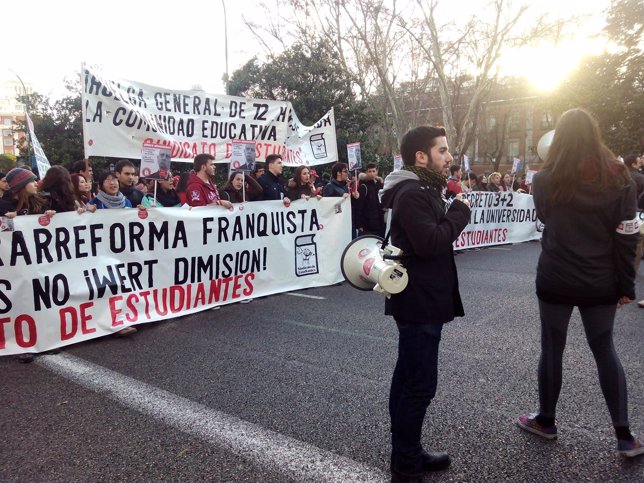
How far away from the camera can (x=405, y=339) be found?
242cm

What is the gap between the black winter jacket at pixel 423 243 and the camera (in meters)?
2.31

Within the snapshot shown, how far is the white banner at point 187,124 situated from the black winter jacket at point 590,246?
17.2ft

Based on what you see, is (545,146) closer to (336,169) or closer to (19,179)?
(19,179)

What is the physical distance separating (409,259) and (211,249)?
3965mm

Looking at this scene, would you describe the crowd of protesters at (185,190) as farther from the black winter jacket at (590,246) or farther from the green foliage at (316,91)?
the green foliage at (316,91)

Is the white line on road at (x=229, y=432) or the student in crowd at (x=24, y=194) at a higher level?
the student in crowd at (x=24, y=194)

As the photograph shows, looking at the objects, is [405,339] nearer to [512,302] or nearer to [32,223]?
[32,223]

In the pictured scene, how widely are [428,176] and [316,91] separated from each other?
1667 cm

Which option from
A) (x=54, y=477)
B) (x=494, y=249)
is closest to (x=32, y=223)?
(x=54, y=477)

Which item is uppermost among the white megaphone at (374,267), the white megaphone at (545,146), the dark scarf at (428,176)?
the white megaphone at (545,146)

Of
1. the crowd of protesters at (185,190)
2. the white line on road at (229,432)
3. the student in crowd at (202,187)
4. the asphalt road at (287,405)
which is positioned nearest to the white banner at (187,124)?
the crowd of protesters at (185,190)

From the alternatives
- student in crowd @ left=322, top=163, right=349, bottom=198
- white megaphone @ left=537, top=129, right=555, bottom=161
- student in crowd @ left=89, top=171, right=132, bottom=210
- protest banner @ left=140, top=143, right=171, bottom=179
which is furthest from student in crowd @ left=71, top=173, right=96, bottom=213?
white megaphone @ left=537, top=129, right=555, bottom=161

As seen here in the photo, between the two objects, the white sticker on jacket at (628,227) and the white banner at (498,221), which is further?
the white banner at (498,221)

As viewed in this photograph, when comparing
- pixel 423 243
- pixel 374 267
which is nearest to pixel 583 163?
pixel 423 243
